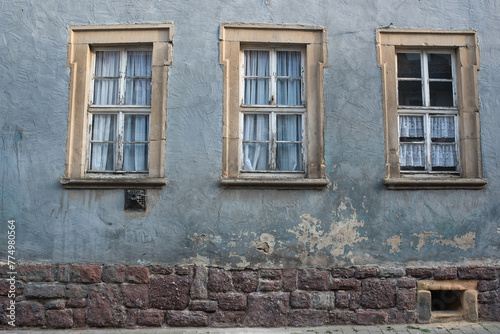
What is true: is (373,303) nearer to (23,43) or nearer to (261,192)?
(261,192)

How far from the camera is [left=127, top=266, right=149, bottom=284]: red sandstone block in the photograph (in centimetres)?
536

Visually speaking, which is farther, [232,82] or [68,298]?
[232,82]

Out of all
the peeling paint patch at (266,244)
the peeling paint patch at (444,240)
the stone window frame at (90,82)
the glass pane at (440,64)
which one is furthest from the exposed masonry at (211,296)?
the glass pane at (440,64)

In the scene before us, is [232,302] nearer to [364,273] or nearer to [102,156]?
[364,273]

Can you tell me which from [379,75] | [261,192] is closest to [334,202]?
[261,192]

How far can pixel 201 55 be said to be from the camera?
5.75 m

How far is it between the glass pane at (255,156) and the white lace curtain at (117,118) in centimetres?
137

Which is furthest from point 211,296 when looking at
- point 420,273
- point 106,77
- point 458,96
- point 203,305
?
point 458,96

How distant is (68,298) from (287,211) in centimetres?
299

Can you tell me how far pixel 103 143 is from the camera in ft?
19.2

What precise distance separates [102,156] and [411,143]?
14.1ft

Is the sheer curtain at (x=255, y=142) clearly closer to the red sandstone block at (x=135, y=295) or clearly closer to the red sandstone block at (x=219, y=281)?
the red sandstone block at (x=219, y=281)

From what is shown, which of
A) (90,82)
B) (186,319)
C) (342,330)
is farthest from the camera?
(90,82)

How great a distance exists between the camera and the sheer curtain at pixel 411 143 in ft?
19.2
